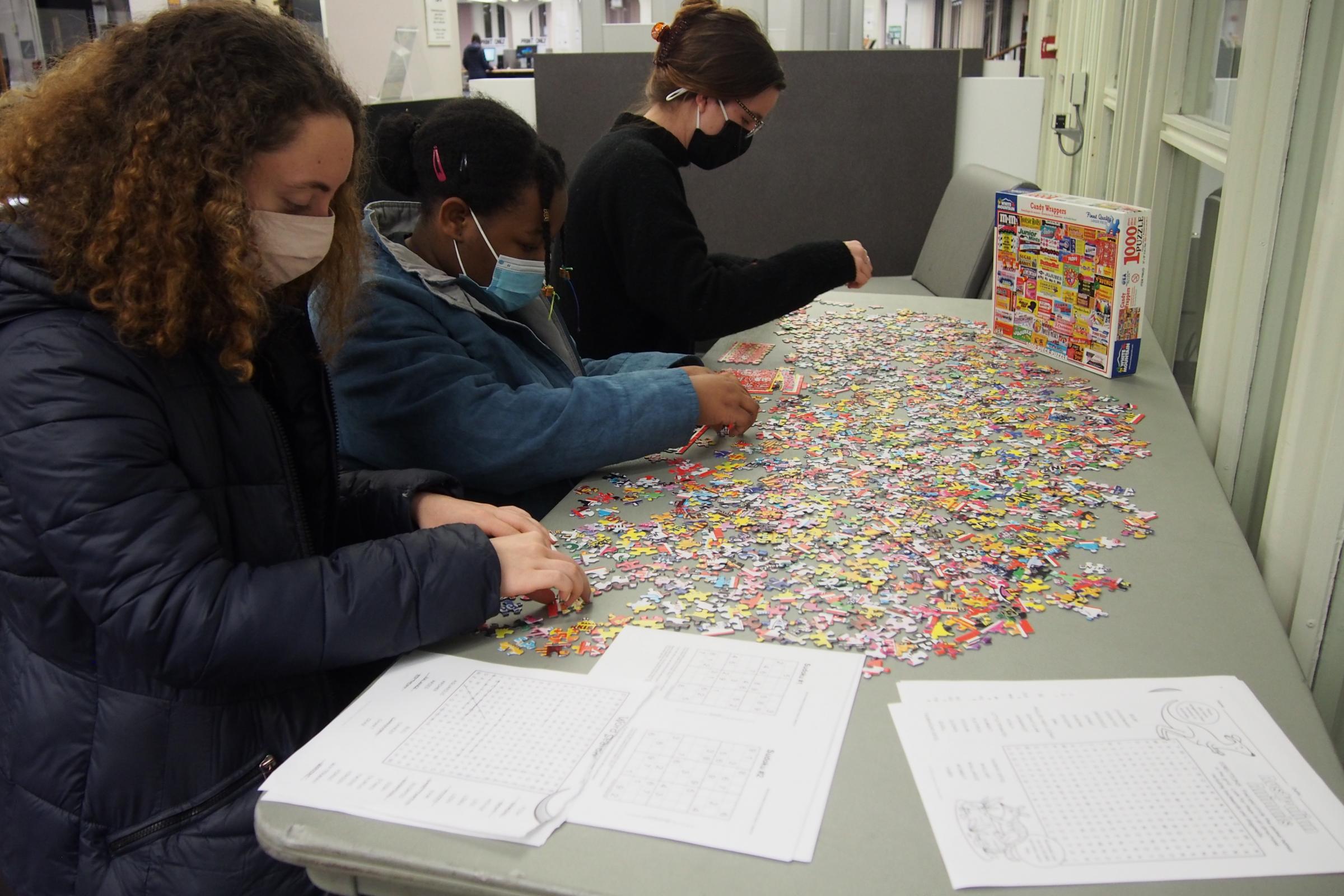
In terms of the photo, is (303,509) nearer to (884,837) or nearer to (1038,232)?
(884,837)

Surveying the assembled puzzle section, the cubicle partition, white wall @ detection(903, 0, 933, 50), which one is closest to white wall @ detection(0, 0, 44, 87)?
the cubicle partition

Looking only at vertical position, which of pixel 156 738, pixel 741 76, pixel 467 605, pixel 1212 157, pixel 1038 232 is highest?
pixel 741 76

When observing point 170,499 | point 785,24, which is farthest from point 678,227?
point 785,24

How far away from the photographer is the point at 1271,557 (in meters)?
1.32

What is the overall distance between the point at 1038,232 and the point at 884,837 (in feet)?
5.26

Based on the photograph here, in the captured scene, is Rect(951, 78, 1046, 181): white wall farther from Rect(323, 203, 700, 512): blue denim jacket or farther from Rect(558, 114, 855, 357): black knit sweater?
Rect(323, 203, 700, 512): blue denim jacket

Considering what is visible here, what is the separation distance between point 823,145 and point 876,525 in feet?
10.5

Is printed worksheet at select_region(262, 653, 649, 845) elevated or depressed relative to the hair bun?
depressed

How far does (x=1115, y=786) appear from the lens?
0.81 meters

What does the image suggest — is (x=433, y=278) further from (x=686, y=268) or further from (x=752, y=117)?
(x=752, y=117)

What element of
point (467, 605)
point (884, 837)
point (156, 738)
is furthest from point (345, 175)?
point (884, 837)

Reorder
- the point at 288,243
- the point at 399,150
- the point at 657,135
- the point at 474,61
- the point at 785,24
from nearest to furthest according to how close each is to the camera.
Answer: the point at 288,243, the point at 399,150, the point at 657,135, the point at 785,24, the point at 474,61

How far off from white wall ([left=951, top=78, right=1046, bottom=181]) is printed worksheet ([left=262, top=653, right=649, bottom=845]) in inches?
142

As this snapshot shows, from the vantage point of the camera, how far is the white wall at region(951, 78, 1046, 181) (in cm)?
407
